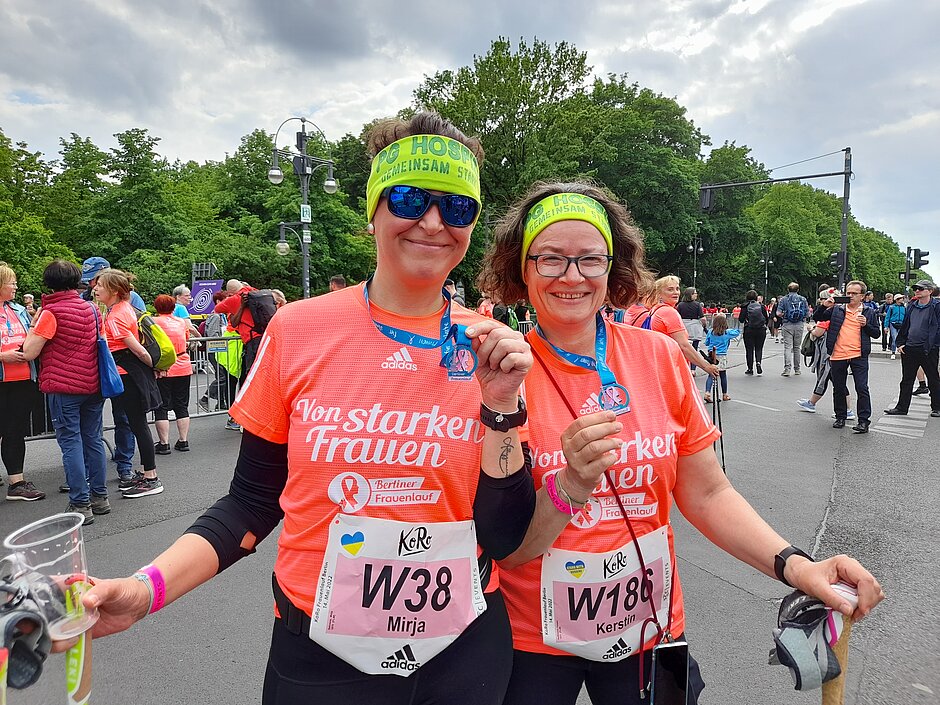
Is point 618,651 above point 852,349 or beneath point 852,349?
beneath

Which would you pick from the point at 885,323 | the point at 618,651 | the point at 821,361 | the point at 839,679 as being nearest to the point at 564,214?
the point at 618,651

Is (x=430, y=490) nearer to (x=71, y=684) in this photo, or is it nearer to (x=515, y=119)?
(x=71, y=684)

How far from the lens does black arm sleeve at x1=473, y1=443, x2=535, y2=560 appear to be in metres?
1.39

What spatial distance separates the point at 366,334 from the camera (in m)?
1.47

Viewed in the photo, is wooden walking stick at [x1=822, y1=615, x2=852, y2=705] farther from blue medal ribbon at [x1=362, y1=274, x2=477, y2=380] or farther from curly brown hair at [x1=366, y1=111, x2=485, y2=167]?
curly brown hair at [x1=366, y1=111, x2=485, y2=167]

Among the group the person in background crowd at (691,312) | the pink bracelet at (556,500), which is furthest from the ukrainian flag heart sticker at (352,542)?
the person in background crowd at (691,312)

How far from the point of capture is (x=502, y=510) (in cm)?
140

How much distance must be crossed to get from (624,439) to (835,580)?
0.59 m

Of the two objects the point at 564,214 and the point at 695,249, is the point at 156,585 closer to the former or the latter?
the point at 564,214

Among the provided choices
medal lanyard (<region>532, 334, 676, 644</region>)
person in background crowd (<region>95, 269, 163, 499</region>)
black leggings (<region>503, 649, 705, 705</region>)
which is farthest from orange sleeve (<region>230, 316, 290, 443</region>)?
person in background crowd (<region>95, 269, 163, 499</region>)

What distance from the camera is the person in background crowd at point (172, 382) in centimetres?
711

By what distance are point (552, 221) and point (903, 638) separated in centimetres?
320

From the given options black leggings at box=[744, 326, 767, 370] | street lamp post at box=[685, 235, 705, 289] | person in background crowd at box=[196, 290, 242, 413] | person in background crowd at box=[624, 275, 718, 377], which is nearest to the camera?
person in background crowd at box=[624, 275, 718, 377]

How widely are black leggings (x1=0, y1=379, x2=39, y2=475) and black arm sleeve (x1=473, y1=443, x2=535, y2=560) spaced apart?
6017mm
